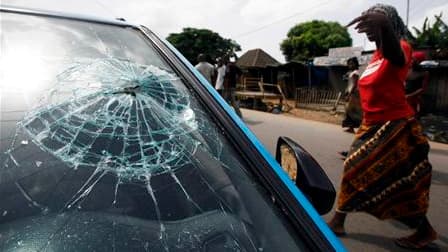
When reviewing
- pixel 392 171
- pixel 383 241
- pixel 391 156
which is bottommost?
pixel 383 241

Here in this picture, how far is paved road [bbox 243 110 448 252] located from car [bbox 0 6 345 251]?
179cm

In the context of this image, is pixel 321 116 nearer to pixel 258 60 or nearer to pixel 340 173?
pixel 340 173

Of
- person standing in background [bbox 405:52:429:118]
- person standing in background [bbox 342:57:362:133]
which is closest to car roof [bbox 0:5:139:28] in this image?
person standing in background [bbox 405:52:429:118]

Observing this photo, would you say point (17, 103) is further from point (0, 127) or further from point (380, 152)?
point (380, 152)

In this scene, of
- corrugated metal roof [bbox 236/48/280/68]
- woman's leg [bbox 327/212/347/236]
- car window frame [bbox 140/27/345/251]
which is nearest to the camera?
car window frame [bbox 140/27/345/251]

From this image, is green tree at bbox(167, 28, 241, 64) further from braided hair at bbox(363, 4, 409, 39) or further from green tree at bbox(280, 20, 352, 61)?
braided hair at bbox(363, 4, 409, 39)

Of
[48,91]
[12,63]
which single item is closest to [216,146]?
[48,91]

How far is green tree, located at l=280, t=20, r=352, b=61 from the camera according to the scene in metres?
48.7

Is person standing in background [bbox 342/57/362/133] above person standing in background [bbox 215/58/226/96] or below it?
below

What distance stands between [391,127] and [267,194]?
1.81 m

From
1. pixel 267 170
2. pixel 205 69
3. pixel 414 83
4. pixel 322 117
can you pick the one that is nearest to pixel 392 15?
pixel 267 170

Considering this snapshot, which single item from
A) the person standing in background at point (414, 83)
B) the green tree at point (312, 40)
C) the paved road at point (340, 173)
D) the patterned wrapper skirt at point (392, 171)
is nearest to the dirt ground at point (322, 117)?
the paved road at point (340, 173)

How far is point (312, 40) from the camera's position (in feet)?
162

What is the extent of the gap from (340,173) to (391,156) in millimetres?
2121
